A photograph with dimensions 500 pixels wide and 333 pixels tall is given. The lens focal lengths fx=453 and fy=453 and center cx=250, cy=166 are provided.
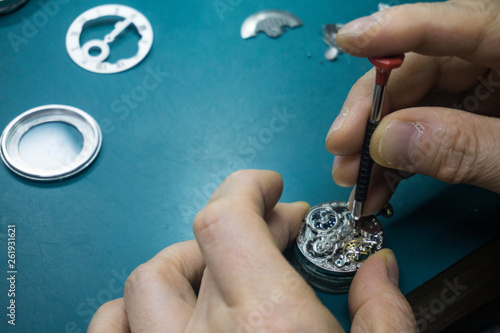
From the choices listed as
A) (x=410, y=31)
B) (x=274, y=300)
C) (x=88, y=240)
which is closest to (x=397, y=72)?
(x=410, y=31)

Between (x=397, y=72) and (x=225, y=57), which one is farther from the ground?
(x=397, y=72)

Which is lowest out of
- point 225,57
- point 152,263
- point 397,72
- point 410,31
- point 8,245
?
point 8,245

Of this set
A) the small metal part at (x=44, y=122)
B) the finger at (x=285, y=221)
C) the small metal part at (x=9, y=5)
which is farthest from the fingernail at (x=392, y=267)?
the small metal part at (x=9, y=5)

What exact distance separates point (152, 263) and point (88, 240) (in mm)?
240

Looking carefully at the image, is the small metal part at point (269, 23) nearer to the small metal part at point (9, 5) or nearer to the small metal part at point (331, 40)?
the small metal part at point (331, 40)

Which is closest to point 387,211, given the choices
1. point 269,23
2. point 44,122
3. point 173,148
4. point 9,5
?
point 173,148

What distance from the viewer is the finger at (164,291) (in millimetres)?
656

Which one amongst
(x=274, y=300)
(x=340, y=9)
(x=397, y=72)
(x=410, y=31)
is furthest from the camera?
(x=340, y=9)

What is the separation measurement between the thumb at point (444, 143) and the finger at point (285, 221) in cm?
19

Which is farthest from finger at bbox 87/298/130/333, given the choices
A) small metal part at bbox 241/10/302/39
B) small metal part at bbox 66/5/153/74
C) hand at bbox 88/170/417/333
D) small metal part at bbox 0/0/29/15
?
small metal part at bbox 0/0/29/15

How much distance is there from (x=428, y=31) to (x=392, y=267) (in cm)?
40

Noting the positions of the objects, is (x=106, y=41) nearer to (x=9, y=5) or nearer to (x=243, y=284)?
(x=9, y=5)

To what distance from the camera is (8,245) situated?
905mm

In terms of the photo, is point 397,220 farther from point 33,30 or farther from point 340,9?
point 33,30
